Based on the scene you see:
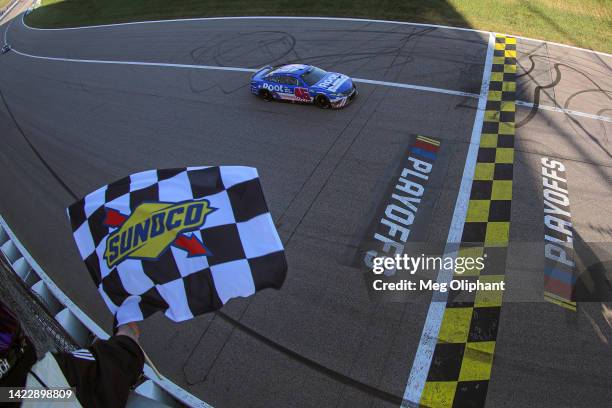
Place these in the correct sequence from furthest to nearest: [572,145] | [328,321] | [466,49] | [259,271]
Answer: [466,49] → [572,145] → [328,321] → [259,271]

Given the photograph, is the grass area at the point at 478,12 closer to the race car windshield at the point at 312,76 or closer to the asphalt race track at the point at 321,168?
the asphalt race track at the point at 321,168

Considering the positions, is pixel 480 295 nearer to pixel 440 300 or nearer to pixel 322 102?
pixel 440 300

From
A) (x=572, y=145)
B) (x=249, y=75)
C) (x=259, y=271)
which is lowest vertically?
(x=572, y=145)

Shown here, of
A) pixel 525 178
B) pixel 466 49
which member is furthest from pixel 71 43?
pixel 525 178

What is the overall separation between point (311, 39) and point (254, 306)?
12658 millimetres

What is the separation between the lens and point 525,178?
9133 mm

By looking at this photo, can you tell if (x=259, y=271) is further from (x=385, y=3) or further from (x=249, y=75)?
(x=385, y=3)

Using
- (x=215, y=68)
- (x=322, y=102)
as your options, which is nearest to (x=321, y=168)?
(x=322, y=102)

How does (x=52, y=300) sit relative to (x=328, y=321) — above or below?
above

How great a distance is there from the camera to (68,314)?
624cm

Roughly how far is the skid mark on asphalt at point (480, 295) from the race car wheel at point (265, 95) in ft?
19.7

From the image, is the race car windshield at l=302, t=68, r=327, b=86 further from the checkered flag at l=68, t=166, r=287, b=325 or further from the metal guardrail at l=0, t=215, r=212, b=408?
the checkered flag at l=68, t=166, r=287, b=325

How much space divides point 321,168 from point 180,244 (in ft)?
20.8

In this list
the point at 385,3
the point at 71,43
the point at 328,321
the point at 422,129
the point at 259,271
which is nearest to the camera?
the point at 259,271
